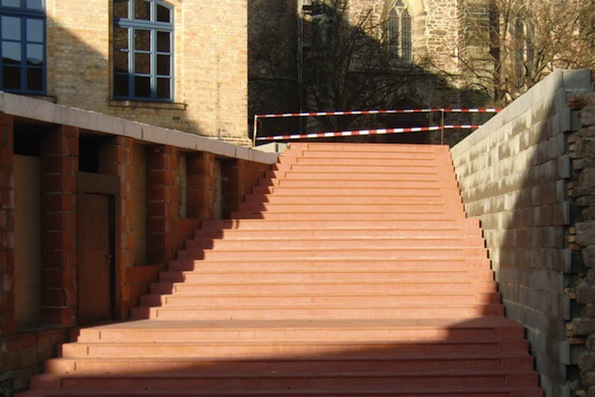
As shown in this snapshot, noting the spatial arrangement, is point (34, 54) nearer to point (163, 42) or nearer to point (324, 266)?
point (163, 42)

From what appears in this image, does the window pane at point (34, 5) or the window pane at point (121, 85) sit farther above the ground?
the window pane at point (34, 5)

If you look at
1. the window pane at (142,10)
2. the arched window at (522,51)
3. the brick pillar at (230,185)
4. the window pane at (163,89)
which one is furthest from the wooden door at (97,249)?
the arched window at (522,51)

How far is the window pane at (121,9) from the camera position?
63.5ft

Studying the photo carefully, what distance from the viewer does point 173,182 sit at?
12.8 meters

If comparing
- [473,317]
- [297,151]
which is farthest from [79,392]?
[297,151]

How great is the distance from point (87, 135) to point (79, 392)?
11.7 feet

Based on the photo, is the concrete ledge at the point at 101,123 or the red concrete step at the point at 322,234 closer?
the concrete ledge at the point at 101,123

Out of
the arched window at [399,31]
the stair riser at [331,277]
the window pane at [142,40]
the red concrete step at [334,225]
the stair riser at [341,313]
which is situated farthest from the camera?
the arched window at [399,31]

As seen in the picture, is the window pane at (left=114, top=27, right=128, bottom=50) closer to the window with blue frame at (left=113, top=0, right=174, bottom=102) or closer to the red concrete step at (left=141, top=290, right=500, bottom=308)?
the window with blue frame at (left=113, top=0, right=174, bottom=102)

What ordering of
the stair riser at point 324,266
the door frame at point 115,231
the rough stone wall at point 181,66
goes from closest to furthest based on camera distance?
Answer: the door frame at point 115,231, the stair riser at point 324,266, the rough stone wall at point 181,66

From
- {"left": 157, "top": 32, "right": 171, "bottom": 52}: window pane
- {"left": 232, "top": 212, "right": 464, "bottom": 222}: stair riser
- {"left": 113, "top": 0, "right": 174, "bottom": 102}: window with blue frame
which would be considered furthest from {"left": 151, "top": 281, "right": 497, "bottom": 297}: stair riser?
{"left": 157, "top": 32, "right": 171, "bottom": 52}: window pane

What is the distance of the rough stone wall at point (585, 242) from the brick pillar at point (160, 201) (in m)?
5.99

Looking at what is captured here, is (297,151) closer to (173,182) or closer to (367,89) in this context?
(173,182)

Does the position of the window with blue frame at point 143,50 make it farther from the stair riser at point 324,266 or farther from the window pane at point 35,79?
the stair riser at point 324,266
